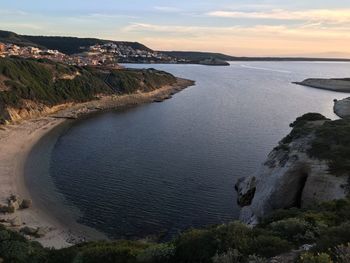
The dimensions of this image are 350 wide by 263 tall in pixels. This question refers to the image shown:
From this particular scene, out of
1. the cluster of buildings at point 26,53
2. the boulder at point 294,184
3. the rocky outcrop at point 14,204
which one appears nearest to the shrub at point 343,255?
the boulder at point 294,184

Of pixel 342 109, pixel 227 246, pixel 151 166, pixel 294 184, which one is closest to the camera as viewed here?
pixel 227 246

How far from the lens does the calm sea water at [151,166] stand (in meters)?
31.8

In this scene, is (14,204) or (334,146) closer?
(334,146)

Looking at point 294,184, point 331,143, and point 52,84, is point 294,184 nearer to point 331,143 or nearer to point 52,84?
point 331,143

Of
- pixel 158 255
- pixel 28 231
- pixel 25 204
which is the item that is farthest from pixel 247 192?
pixel 158 255

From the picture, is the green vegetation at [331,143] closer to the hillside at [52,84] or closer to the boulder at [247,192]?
the boulder at [247,192]

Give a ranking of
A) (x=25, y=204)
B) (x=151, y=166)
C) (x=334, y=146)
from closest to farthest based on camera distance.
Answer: (x=334, y=146), (x=25, y=204), (x=151, y=166)

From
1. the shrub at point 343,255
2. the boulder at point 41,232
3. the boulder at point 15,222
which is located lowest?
the boulder at point 41,232

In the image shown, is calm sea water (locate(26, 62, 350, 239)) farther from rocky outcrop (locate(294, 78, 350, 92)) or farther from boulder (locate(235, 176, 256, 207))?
rocky outcrop (locate(294, 78, 350, 92))

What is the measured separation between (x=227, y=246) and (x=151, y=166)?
33.1 meters

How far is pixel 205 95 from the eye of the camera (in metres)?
117

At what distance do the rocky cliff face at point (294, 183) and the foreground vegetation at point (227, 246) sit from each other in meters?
10.5

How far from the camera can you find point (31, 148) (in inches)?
2094

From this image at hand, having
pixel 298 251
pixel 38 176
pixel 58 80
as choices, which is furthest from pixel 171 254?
pixel 58 80
